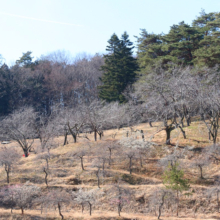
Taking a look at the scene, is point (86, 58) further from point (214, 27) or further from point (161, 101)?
point (161, 101)

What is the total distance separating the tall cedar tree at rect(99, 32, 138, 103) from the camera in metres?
43.5

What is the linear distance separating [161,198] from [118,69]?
1102 inches

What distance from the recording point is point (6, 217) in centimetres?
1934

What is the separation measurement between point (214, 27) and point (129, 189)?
85.3ft

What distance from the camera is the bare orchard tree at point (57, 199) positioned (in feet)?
63.6

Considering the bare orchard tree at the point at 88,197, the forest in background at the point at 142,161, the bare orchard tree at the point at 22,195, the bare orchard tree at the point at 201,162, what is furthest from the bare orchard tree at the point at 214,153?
the bare orchard tree at the point at 22,195

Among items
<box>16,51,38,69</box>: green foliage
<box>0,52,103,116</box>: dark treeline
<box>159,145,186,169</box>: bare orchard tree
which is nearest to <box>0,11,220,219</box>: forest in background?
<box>159,145,186,169</box>: bare orchard tree

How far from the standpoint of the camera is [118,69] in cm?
4403

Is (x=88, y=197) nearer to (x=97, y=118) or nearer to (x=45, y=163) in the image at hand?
(x=45, y=163)

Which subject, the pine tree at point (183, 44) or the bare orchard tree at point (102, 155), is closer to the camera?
the bare orchard tree at point (102, 155)

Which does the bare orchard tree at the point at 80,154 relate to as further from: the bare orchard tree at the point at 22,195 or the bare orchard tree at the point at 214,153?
the bare orchard tree at the point at 214,153

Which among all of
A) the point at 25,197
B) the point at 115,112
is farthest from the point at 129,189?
the point at 115,112

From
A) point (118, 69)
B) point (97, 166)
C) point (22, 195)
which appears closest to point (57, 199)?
point (22, 195)

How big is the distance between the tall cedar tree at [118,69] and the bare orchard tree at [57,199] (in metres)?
23.1
